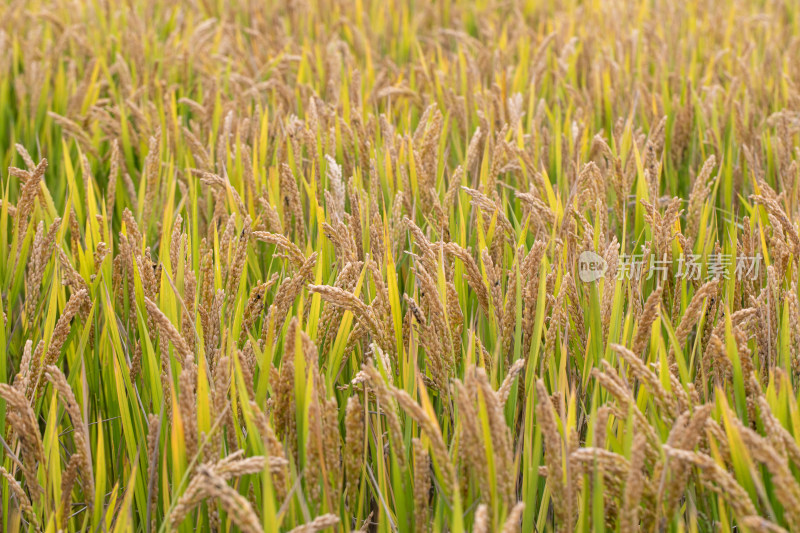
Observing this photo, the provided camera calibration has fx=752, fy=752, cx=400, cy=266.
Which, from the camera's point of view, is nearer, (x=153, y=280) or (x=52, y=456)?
(x=52, y=456)

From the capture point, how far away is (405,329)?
1.30 meters

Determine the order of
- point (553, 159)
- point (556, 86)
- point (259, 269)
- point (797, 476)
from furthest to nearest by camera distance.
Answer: point (556, 86), point (553, 159), point (259, 269), point (797, 476)

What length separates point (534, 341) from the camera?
1251mm

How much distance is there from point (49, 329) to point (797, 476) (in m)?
1.24

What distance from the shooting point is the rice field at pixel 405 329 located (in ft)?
3.19

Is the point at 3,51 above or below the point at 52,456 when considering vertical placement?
above

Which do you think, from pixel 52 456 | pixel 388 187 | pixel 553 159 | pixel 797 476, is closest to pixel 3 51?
pixel 388 187

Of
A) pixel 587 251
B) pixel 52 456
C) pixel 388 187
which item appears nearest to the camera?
pixel 52 456

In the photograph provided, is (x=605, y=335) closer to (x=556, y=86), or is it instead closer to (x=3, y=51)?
(x=556, y=86)

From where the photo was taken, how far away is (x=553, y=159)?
225cm

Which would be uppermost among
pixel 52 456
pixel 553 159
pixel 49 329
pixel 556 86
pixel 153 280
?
pixel 556 86

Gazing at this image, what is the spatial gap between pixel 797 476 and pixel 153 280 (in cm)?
106

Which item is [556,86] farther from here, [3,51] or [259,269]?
[3,51]

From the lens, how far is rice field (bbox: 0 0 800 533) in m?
0.97
